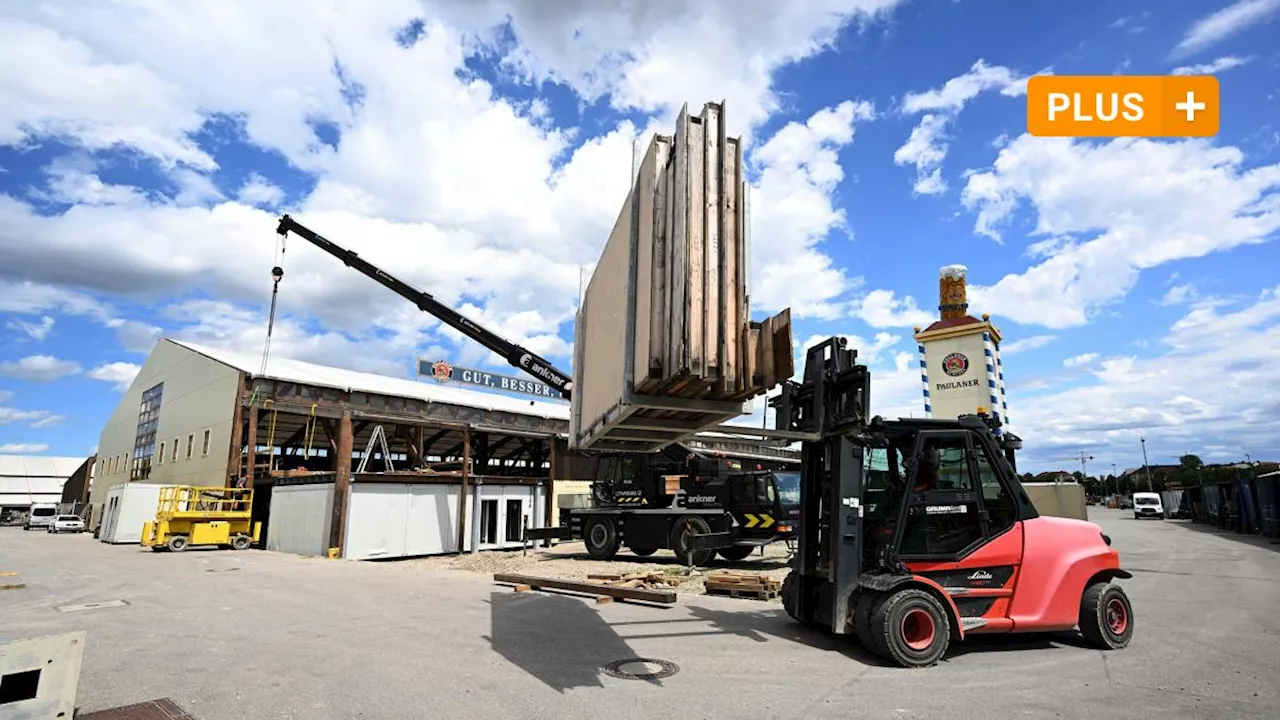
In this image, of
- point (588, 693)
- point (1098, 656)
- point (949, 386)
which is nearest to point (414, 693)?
point (588, 693)

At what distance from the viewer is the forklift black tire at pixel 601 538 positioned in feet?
60.5

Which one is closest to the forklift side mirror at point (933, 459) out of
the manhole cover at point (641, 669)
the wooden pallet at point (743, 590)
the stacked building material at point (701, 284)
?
the stacked building material at point (701, 284)

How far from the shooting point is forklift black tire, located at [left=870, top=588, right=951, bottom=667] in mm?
6492

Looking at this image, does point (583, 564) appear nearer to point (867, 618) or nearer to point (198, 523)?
point (867, 618)

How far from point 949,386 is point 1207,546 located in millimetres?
18394

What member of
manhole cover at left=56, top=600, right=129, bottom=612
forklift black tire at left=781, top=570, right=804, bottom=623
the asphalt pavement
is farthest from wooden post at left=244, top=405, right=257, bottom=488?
forklift black tire at left=781, top=570, right=804, bottom=623

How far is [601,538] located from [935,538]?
497 inches

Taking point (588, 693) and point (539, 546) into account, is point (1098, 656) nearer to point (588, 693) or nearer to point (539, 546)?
point (588, 693)

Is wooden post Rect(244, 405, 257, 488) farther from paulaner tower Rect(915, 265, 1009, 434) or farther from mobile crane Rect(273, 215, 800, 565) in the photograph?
paulaner tower Rect(915, 265, 1009, 434)

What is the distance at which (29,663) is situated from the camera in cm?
452

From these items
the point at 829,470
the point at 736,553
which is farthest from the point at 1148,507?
the point at 829,470

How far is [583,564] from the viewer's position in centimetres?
1781

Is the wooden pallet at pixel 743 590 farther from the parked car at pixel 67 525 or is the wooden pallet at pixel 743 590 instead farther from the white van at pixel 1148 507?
the white van at pixel 1148 507

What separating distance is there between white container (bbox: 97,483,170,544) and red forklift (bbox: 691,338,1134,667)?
2875 centimetres
